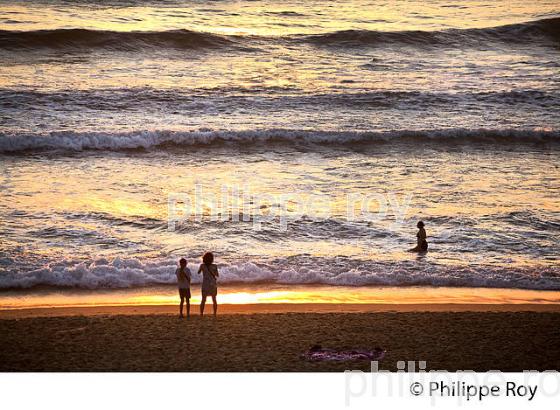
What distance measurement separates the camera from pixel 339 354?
10164 millimetres

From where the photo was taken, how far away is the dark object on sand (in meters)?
10.0

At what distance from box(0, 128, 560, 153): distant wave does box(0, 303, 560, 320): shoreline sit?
29.3ft

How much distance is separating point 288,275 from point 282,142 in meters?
8.24

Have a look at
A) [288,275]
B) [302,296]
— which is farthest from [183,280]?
[288,275]

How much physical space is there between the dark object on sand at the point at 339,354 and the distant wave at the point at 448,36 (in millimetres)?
19355

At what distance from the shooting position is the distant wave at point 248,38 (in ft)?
89.8

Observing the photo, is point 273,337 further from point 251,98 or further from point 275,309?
point 251,98

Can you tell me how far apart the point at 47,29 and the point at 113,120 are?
7321mm

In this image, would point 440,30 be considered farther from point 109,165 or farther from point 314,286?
point 314,286

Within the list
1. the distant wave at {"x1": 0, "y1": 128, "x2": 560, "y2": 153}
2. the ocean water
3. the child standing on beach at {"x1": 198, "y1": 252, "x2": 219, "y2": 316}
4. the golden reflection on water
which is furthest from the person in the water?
the distant wave at {"x1": 0, "y1": 128, "x2": 560, "y2": 153}

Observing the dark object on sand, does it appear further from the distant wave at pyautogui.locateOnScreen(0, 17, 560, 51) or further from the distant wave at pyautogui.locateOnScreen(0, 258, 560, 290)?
the distant wave at pyautogui.locateOnScreen(0, 17, 560, 51)

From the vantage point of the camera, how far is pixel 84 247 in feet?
47.6

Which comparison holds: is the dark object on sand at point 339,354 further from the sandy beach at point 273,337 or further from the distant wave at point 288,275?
the distant wave at point 288,275
